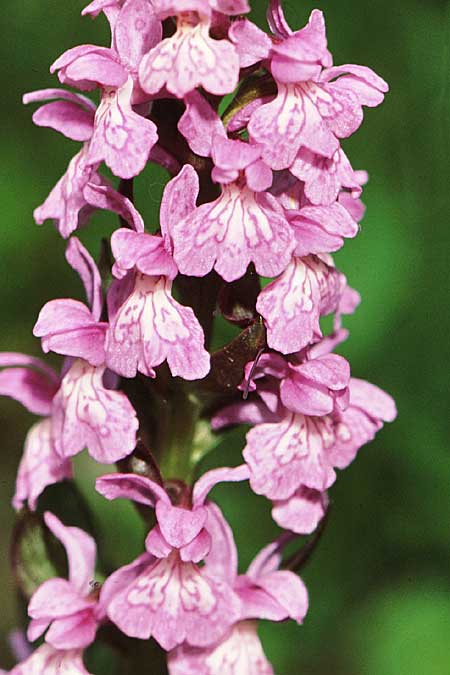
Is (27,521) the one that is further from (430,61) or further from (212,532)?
(430,61)

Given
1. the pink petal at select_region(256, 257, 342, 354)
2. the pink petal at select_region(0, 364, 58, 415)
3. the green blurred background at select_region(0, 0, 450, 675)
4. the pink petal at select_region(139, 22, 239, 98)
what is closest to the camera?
the pink petal at select_region(139, 22, 239, 98)

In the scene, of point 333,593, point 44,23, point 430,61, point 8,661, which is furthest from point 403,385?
point 44,23

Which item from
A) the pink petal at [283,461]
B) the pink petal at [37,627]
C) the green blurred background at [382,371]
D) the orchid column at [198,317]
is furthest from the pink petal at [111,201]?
the green blurred background at [382,371]

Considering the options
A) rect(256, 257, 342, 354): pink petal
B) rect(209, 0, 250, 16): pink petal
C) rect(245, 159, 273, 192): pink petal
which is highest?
rect(209, 0, 250, 16): pink petal

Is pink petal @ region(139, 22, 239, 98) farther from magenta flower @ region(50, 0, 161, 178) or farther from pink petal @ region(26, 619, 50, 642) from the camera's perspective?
pink petal @ region(26, 619, 50, 642)

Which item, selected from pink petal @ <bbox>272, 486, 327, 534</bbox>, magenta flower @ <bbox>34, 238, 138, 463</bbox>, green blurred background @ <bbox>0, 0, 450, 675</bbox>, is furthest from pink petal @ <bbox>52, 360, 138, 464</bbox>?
green blurred background @ <bbox>0, 0, 450, 675</bbox>

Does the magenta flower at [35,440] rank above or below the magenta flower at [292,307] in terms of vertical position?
below

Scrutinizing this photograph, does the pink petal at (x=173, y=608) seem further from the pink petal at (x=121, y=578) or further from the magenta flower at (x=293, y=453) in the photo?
the magenta flower at (x=293, y=453)
